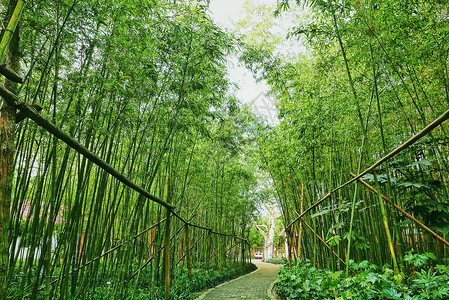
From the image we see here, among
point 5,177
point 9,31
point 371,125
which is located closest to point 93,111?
point 5,177

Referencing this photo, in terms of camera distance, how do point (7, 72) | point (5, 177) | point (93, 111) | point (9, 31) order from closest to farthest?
point (7, 72), point (9, 31), point (5, 177), point (93, 111)

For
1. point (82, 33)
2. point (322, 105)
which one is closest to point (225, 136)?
point (322, 105)

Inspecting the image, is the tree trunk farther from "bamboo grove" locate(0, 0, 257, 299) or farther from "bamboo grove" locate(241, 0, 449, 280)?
"bamboo grove" locate(241, 0, 449, 280)

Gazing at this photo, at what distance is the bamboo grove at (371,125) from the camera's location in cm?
174

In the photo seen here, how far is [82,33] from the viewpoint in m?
2.14

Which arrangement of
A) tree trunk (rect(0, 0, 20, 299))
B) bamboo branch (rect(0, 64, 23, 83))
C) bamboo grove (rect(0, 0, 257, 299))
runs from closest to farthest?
bamboo branch (rect(0, 64, 23, 83)) < tree trunk (rect(0, 0, 20, 299)) < bamboo grove (rect(0, 0, 257, 299))

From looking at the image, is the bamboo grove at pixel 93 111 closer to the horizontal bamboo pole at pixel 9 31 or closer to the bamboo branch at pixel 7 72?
the bamboo branch at pixel 7 72

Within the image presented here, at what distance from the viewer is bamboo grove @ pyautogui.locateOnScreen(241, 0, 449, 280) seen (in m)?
1.74

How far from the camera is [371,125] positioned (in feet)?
10.6

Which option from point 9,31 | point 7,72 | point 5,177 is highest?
point 9,31

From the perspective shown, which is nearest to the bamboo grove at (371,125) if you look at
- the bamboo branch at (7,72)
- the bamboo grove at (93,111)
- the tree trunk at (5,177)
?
the bamboo grove at (93,111)

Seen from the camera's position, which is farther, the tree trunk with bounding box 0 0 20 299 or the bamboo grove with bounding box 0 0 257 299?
the bamboo grove with bounding box 0 0 257 299

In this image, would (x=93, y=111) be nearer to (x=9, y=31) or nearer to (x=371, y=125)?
(x=9, y=31)

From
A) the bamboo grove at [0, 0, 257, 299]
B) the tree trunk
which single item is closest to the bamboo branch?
the bamboo grove at [0, 0, 257, 299]
